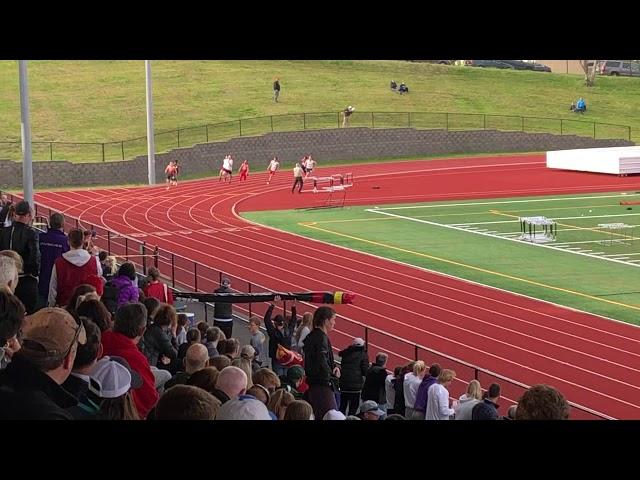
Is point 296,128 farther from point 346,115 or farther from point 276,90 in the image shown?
point 276,90

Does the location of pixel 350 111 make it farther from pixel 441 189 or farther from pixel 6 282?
pixel 6 282

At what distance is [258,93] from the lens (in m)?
74.4

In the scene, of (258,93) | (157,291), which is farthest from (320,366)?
(258,93)

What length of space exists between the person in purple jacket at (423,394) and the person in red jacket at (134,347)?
5.49 metres

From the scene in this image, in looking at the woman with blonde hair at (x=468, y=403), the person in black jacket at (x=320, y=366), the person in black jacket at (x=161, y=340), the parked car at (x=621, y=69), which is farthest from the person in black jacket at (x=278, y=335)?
the parked car at (x=621, y=69)

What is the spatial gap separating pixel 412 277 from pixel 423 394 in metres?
16.4

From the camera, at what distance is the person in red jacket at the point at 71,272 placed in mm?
11227

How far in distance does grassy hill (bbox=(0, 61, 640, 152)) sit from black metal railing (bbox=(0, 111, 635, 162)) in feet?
3.79

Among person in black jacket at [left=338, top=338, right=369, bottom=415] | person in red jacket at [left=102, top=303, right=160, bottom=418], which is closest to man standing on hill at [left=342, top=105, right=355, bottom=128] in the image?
person in black jacket at [left=338, top=338, right=369, bottom=415]

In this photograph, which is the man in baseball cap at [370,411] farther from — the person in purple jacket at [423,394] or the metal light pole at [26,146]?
the metal light pole at [26,146]

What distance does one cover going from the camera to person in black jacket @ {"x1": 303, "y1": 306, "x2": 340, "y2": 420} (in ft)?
36.3

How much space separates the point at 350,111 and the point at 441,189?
56.6 feet

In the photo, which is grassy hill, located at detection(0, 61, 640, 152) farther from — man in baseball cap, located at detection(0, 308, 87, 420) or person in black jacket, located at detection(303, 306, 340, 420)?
man in baseball cap, located at detection(0, 308, 87, 420)
